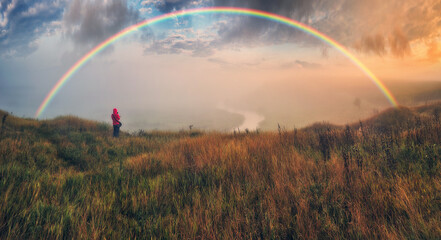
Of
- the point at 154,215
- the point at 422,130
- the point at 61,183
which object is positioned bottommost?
the point at 154,215

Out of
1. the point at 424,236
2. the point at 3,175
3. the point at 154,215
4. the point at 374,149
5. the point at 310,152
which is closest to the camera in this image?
the point at 424,236

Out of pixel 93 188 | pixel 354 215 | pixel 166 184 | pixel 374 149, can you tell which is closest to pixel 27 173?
pixel 93 188

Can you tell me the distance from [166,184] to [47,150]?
5737mm

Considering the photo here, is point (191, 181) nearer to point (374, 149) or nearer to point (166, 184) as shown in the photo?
point (166, 184)

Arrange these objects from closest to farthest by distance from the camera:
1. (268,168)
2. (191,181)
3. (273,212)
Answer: (273,212), (191,181), (268,168)

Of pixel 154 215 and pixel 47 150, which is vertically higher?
pixel 47 150

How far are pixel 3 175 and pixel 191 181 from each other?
9.83ft

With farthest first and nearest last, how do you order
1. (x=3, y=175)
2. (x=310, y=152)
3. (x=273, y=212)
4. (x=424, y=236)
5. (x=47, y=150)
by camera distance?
(x=47, y=150) < (x=310, y=152) < (x=3, y=175) < (x=273, y=212) < (x=424, y=236)

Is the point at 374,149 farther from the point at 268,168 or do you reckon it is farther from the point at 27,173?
→ the point at 27,173

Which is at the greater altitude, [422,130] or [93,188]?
[422,130]

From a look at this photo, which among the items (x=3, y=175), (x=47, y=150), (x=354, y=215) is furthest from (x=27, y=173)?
(x=354, y=215)

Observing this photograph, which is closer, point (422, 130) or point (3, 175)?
point (3, 175)

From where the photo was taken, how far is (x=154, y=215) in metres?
2.68

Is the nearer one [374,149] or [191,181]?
[191,181]
